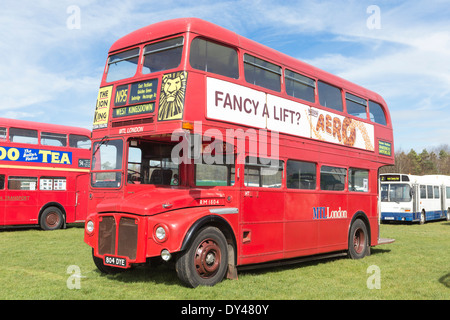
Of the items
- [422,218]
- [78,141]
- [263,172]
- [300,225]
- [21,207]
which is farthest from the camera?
[422,218]

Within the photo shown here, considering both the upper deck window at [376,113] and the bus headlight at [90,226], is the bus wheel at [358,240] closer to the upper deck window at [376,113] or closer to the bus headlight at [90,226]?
the upper deck window at [376,113]

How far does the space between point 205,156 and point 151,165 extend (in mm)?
981

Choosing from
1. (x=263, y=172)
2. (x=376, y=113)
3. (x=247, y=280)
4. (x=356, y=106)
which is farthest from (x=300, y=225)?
(x=376, y=113)

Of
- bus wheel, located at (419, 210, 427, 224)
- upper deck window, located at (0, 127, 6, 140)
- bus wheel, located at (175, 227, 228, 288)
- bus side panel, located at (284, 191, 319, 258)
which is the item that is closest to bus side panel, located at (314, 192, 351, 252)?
bus side panel, located at (284, 191, 319, 258)

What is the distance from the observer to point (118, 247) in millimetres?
7207

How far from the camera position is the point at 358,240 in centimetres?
1186

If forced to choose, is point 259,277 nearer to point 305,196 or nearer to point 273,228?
point 273,228

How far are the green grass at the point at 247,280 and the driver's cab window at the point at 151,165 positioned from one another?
5.50 ft

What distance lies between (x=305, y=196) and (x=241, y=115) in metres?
2.65

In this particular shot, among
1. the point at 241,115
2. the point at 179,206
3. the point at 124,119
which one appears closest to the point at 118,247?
the point at 179,206

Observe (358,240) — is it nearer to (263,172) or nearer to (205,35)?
(263,172)

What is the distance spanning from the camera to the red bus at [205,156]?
23.5ft

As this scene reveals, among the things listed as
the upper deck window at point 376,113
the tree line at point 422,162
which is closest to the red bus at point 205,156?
the upper deck window at point 376,113

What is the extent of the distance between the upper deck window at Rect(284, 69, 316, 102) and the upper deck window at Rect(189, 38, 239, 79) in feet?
5.40
